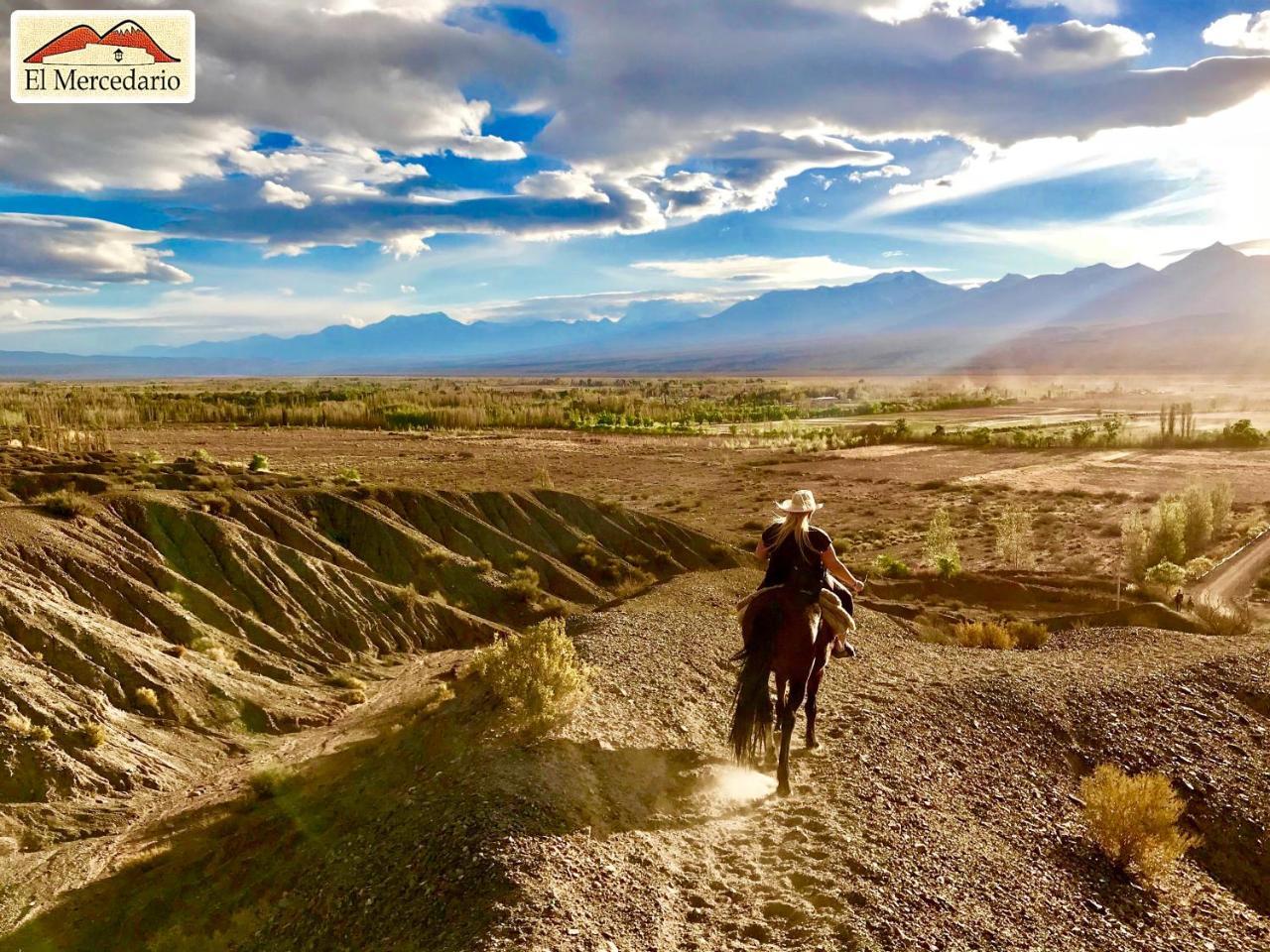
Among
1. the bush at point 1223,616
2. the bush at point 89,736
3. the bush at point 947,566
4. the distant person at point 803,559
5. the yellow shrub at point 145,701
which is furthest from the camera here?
the bush at point 947,566

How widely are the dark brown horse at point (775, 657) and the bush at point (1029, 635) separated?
12233mm

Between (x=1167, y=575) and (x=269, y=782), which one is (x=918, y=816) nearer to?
(x=269, y=782)

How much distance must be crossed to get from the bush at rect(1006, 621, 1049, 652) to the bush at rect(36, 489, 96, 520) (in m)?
25.1

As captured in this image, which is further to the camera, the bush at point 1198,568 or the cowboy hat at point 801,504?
the bush at point 1198,568

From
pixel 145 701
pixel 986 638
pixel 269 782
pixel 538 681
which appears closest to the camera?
pixel 538 681

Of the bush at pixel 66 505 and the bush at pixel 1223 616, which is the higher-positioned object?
the bush at pixel 66 505

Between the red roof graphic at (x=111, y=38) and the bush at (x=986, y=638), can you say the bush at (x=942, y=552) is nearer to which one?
the bush at (x=986, y=638)

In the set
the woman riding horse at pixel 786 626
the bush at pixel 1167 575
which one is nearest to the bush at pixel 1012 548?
the bush at pixel 1167 575

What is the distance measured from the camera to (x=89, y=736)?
14.3 meters

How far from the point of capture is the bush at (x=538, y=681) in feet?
33.0

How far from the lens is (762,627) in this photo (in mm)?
8586

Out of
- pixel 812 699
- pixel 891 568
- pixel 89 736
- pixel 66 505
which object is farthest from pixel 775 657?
pixel 891 568

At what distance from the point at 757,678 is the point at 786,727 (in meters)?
0.65

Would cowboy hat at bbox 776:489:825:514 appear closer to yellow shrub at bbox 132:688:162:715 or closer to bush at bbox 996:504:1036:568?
yellow shrub at bbox 132:688:162:715
